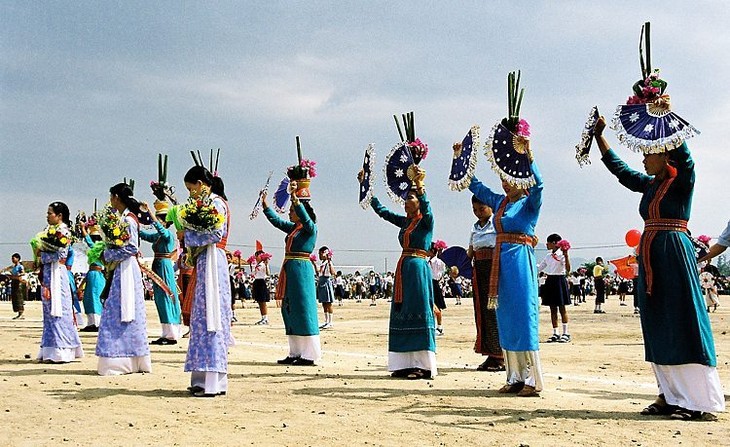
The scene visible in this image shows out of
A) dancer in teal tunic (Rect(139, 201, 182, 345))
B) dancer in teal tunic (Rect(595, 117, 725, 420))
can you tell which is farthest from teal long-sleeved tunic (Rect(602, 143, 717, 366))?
dancer in teal tunic (Rect(139, 201, 182, 345))

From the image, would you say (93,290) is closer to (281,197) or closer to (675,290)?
(281,197)

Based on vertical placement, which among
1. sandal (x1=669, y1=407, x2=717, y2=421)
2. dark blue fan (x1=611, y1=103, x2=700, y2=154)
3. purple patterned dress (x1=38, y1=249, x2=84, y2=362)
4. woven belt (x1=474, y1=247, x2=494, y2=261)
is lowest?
sandal (x1=669, y1=407, x2=717, y2=421)

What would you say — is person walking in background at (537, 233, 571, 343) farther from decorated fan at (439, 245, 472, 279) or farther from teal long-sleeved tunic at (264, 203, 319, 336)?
teal long-sleeved tunic at (264, 203, 319, 336)

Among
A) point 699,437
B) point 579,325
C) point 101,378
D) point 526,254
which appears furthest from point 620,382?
point 579,325

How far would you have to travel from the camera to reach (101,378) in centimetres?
853

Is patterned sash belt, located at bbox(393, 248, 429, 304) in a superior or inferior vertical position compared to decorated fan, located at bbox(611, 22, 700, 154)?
inferior

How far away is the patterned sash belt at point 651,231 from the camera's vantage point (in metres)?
6.23

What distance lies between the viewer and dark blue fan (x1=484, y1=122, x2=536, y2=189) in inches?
283

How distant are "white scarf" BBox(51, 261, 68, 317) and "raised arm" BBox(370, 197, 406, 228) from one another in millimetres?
4278

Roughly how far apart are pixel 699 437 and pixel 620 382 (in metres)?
3.16

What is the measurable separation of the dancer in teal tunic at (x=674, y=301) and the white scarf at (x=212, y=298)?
382 cm

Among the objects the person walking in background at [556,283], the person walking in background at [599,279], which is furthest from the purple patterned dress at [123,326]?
the person walking in background at [599,279]

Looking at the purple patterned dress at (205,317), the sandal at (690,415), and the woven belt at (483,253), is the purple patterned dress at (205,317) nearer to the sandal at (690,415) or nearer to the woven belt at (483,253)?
the woven belt at (483,253)

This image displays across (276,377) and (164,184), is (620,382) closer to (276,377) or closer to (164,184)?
(276,377)
